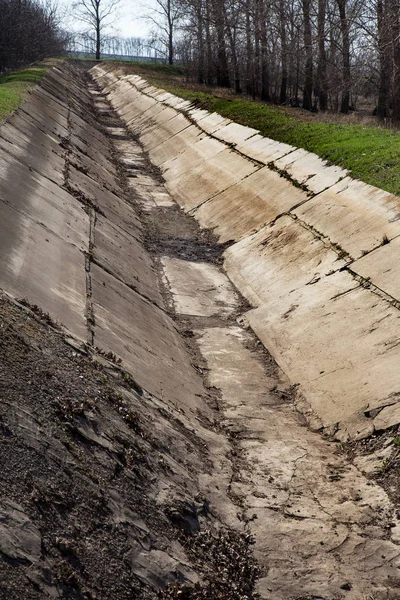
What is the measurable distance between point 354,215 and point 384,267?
7.67 feet

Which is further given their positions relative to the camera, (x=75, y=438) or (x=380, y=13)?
(x=380, y=13)

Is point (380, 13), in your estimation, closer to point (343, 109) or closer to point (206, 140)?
point (206, 140)

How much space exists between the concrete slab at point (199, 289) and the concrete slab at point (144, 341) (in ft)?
3.98

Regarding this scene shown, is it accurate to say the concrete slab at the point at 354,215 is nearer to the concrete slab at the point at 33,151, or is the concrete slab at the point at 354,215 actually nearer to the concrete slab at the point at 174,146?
the concrete slab at the point at 33,151

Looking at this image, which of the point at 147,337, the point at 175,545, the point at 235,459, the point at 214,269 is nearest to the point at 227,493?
the point at 235,459

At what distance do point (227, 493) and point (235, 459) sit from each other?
786 millimetres

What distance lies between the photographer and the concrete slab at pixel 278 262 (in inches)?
443

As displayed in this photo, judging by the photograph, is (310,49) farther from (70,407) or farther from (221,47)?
(70,407)

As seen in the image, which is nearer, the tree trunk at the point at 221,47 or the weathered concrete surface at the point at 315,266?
the weathered concrete surface at the point at 315,266

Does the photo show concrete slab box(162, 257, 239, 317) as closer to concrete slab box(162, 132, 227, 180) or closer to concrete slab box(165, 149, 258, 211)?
concrete slab box(165, 149, 258, 211)

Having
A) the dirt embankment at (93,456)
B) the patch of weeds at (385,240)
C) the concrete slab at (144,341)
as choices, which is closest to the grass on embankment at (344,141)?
the patch of weeds at (385,240)

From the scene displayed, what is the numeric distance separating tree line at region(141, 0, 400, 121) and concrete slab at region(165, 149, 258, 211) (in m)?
4.64

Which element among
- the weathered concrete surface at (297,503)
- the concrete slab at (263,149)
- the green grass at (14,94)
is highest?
the green grass at (14,94)

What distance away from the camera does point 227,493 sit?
20.6 ft
